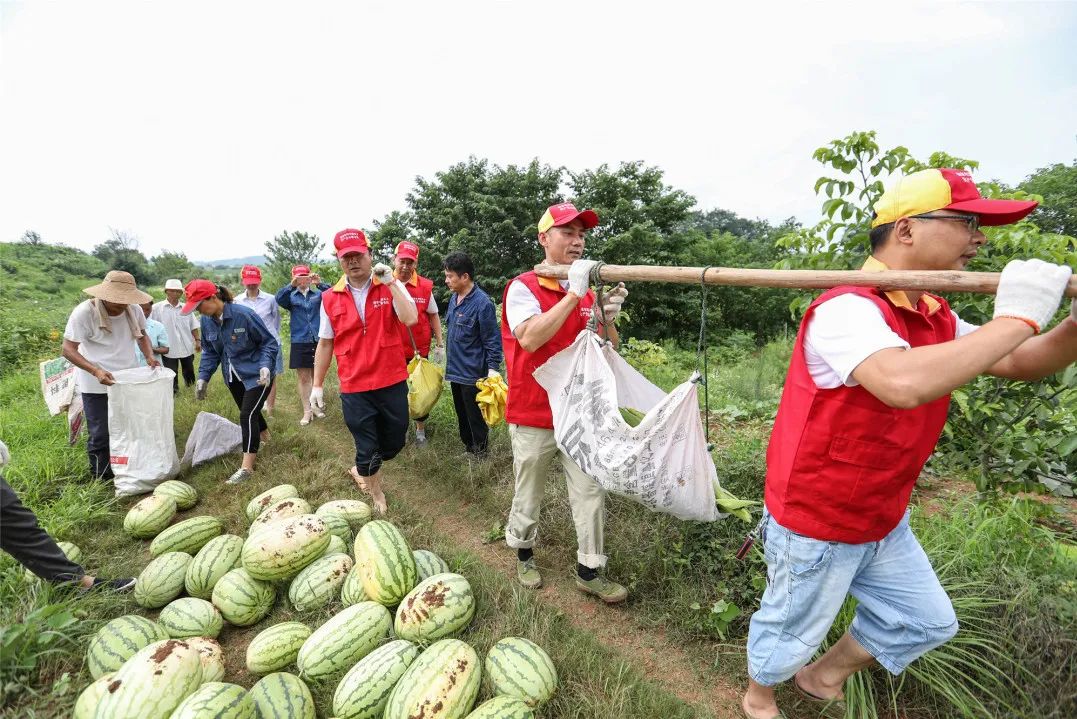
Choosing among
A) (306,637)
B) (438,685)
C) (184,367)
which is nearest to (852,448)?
(438,685)

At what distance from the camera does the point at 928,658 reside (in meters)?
2.30

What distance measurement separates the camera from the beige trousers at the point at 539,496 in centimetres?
294

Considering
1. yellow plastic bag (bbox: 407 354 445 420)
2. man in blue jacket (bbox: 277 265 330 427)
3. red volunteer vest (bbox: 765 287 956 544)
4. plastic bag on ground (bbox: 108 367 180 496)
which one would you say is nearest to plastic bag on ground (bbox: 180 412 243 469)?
plastic bag on ground (bbox: 108 367 180 496)

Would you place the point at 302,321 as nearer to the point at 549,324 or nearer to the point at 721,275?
the point at 549,324

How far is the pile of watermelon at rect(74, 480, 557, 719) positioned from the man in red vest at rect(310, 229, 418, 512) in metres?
0.71

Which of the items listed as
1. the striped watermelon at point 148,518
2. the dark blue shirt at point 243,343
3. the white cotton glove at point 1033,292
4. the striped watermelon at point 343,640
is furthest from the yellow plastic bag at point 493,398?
the white cotton glove at point 1033,292

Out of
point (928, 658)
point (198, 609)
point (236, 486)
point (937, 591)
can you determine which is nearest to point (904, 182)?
point (937, 591)

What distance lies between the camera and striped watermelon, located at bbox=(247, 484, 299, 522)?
394cm

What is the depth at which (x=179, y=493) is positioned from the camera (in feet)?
14.2

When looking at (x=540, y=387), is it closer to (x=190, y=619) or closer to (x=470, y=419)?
(x=470, y=419)

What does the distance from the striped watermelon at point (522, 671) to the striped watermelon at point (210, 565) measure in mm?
1950

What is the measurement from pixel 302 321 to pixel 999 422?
22.4 ft

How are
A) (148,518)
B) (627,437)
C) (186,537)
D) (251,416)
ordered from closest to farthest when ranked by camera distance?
(627,437)
(186,537)
(148,518)
(251,416)

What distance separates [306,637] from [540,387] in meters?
1.87
